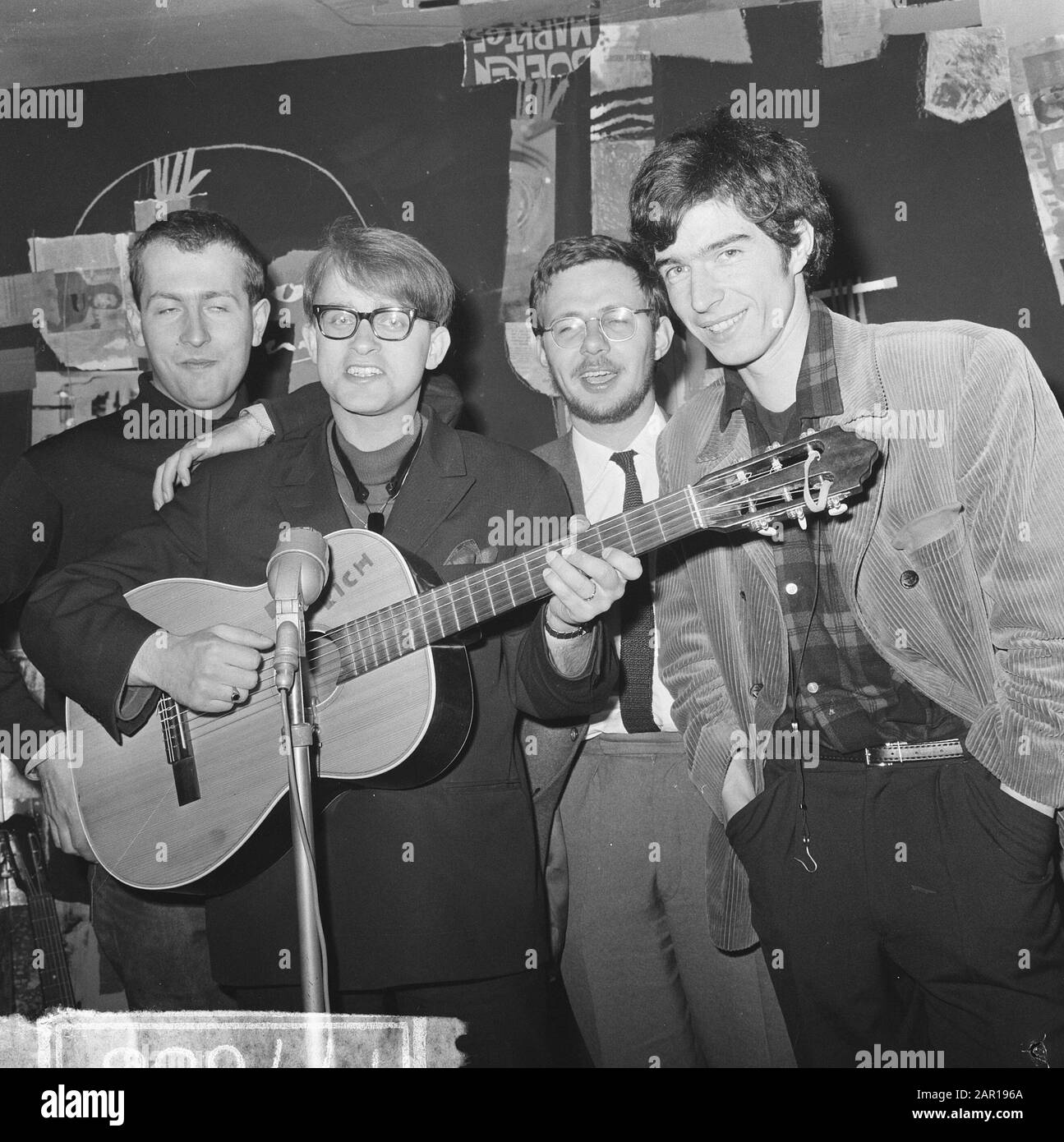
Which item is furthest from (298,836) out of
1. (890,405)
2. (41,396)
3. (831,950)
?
(41,396)

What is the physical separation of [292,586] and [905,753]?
125cm

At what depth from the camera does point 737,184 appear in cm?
221

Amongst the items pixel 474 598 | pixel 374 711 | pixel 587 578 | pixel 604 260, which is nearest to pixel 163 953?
pixel 374 711

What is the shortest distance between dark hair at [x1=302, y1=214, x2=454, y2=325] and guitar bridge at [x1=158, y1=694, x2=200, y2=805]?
3.35ft

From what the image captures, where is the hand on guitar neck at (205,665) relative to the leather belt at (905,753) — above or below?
above

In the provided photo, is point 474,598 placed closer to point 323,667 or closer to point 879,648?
point 323,667

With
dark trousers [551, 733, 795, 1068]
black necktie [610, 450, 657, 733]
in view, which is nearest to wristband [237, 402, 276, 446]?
black necktie [610, 450, 657, 733]

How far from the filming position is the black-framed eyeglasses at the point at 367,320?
2539mm

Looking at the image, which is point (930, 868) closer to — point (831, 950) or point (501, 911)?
point (831, 950)

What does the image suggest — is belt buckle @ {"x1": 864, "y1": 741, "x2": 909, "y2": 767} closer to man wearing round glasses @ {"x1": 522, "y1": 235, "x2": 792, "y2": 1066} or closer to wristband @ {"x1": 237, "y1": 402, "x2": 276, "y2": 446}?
man wearing round glasses @ {"x1": 522, "y1": 235, "x2": 792, "y2": 1066}

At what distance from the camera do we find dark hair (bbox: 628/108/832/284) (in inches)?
86.8

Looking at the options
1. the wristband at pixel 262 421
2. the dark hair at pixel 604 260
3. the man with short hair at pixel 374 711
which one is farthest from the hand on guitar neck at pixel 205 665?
the dark hair at pixel 604 260

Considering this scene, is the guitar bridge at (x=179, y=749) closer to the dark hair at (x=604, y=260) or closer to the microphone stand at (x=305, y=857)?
the microphone stand at (x=305, y=857)

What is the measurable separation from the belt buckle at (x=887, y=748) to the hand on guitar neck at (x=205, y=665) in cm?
130
